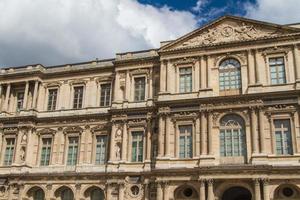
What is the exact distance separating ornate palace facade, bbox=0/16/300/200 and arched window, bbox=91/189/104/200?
8 cm

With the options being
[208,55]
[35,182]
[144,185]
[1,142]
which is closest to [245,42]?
[208,55]

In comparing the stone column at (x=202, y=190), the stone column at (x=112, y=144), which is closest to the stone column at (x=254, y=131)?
the stone column at (x=202, y=190)

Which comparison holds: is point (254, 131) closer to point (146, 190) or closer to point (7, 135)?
point (146, 190)

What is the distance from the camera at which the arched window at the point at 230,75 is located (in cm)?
2830

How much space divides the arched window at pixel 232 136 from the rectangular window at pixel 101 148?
372 inches

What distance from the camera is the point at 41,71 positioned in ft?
115

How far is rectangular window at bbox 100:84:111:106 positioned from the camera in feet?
108

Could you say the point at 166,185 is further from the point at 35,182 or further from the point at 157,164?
the point at 35,182

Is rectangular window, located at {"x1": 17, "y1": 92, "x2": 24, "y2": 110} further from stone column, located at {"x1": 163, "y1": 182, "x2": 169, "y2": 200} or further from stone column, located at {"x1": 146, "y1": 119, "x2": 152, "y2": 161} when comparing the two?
stone column, located at {"x1": 163, "y1": 182, "x2": 169, "y2": 200}

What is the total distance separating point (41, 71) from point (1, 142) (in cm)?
695

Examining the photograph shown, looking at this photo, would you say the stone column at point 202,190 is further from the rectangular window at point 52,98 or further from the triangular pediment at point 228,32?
the rectangular window at point 52,98

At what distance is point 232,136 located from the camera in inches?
1067

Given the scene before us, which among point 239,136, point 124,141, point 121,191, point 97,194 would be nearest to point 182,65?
point 239,136

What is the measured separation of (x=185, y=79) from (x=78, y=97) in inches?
383
